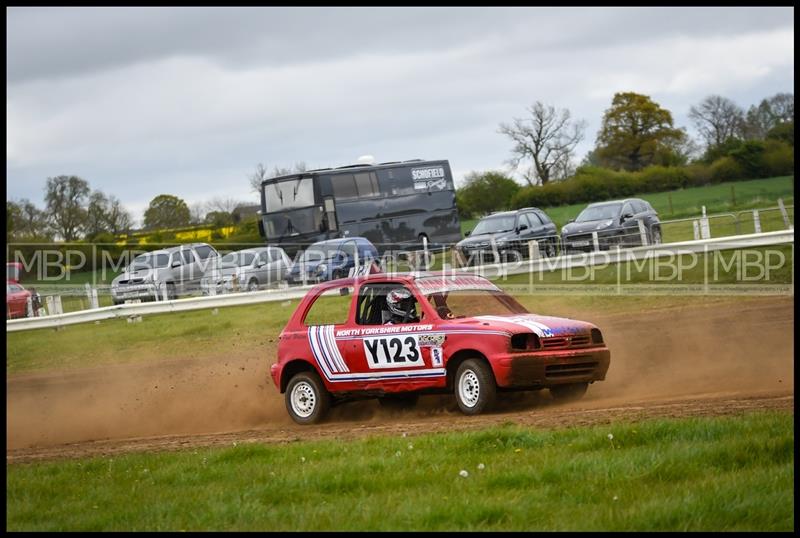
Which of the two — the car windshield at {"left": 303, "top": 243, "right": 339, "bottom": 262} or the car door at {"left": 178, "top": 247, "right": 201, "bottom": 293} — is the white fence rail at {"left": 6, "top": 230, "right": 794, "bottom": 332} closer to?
the car door at {"left": 178, "top": 247, "right": 201, "bottom": 293}

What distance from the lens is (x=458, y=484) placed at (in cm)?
734

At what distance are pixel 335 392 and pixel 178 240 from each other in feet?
78.3

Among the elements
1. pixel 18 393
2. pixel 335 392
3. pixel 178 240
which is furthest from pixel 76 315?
pixel 335 392

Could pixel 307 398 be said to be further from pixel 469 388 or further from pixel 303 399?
pixel 469 388

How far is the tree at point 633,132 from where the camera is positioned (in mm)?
32719

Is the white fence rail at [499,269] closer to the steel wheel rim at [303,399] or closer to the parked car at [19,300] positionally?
the parked car at [19,300]

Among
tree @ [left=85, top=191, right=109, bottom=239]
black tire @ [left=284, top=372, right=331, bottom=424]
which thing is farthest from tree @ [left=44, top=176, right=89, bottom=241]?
black tire @ [left=284, top=372, right=331, bottom=424]

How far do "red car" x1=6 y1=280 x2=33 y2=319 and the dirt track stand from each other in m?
7.35

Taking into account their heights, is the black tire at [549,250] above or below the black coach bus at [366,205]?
below

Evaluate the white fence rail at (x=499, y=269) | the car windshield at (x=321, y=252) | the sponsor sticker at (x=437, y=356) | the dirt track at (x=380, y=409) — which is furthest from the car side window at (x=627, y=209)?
the sponsor sticker at (x=437, y=356)

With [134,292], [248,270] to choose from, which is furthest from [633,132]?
[134,292]

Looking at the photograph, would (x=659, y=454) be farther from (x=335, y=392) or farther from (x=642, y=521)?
(x=335, y=392)

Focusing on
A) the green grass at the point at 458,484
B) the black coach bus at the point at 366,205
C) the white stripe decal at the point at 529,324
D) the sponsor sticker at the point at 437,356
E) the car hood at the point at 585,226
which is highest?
the black coach bus at the point at 366,205

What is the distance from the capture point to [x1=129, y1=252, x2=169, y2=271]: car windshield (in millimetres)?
26750
